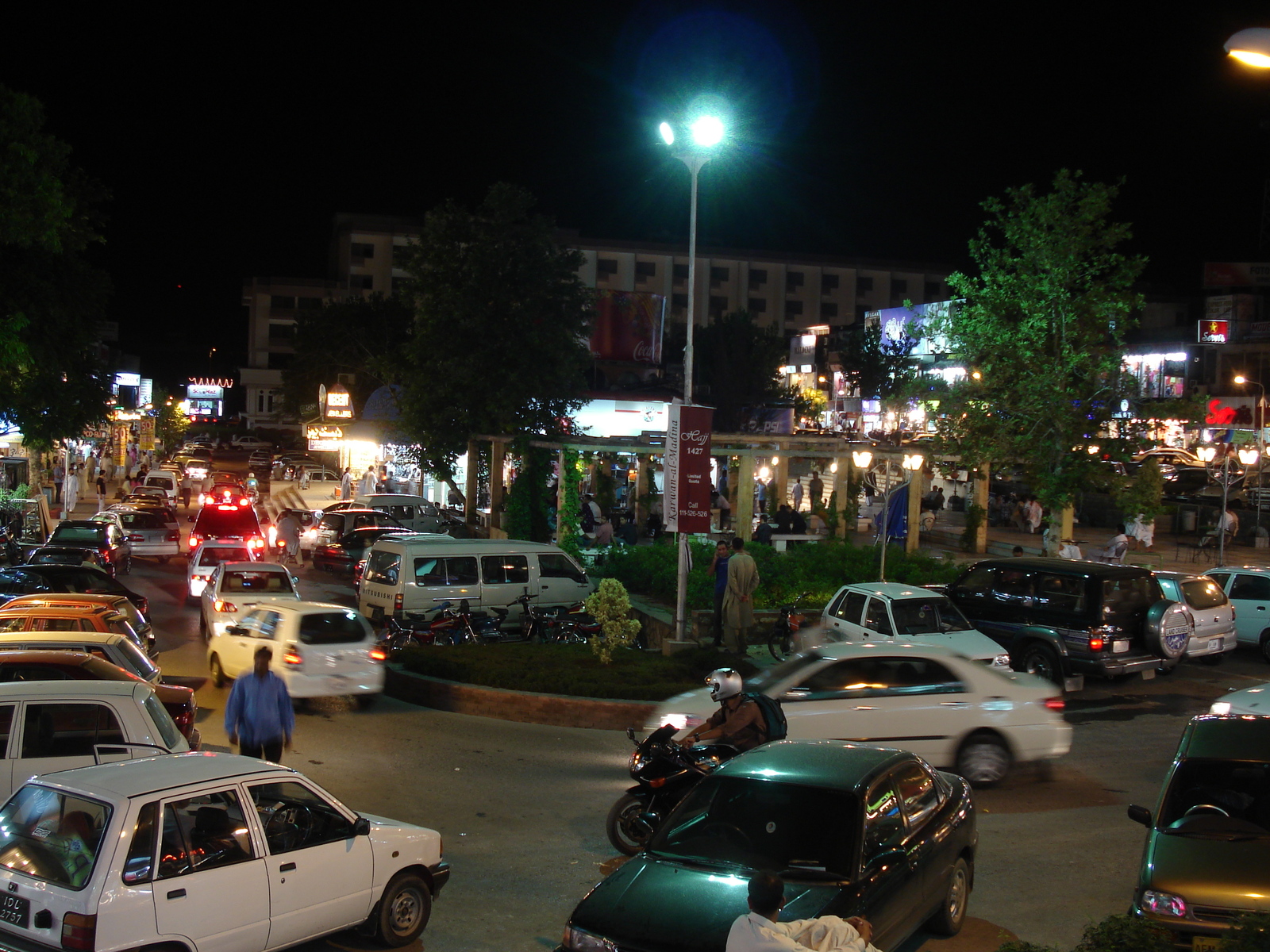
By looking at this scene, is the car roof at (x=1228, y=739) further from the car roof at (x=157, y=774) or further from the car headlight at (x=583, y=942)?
the car roof at (x=157, y=774)

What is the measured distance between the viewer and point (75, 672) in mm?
9617

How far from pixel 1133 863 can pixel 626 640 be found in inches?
278

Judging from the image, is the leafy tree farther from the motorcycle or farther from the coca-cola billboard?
the motorcycle

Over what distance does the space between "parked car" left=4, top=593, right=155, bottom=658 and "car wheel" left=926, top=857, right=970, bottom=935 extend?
438 inches

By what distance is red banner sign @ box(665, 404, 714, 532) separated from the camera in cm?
1634

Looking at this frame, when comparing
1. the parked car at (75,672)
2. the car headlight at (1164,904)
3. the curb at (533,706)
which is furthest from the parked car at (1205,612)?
the parked car at (75,672)

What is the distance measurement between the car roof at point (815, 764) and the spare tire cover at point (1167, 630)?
9694 millimetres

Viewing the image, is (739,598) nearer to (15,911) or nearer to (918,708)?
(918,708)

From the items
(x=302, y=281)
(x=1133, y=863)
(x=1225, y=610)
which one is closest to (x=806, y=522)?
(x=1225, y=610)

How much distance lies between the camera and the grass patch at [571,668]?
1312 centimetres

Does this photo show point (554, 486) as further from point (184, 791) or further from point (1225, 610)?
point (184, 791)

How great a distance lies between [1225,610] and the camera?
17.2 meters

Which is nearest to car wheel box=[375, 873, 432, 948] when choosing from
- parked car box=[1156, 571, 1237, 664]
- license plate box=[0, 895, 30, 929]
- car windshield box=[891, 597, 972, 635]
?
license plate box=[0, 895, 30, 929]

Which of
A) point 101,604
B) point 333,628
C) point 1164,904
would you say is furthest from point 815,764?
point 101,604
